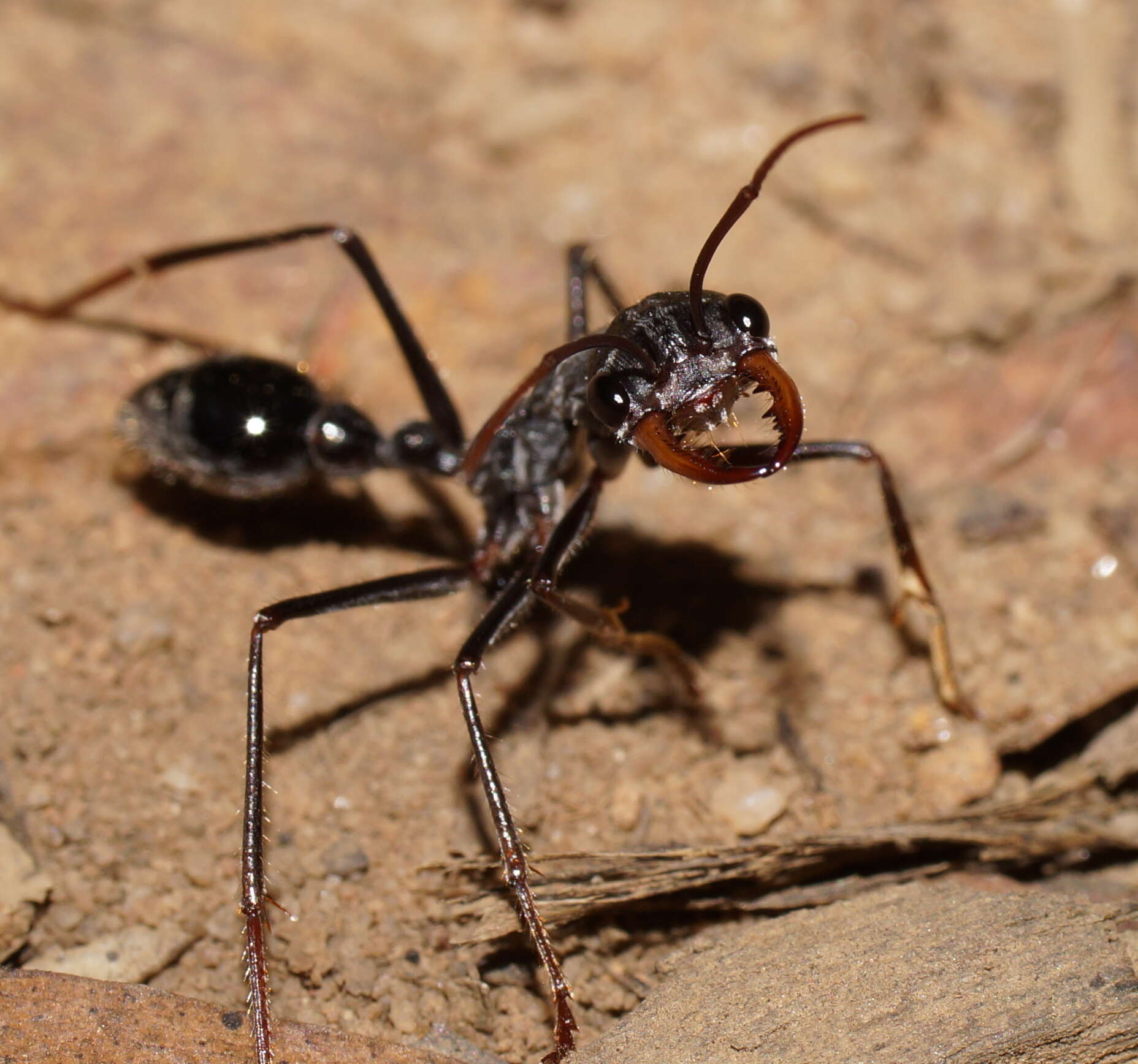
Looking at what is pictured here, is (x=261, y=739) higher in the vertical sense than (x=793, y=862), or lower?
higher

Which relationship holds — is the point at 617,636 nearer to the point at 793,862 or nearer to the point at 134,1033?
the point at 793,862

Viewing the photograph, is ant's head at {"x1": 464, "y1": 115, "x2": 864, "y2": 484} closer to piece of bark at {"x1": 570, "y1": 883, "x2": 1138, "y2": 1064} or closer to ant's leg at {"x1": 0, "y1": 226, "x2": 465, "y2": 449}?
ant's leg at {"x1": 0, "y1": 226, "x2": 465, "y2": 449}

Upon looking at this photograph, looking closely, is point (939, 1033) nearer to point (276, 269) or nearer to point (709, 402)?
point (709, 402)

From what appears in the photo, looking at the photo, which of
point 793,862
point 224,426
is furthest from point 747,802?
point 224,426

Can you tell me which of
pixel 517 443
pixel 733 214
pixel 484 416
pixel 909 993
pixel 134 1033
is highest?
pixel 484 416

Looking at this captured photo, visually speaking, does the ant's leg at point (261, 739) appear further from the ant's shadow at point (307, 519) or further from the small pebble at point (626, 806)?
the small pebble at point (626, 806)

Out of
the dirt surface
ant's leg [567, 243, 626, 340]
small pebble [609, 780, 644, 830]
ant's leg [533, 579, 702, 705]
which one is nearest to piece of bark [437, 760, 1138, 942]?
the dirt surface
